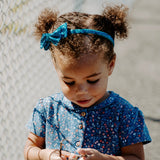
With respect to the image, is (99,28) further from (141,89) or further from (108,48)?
(141,89)

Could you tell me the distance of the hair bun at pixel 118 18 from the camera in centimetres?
186

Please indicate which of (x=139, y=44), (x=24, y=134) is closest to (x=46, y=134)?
(x=24, y=134)

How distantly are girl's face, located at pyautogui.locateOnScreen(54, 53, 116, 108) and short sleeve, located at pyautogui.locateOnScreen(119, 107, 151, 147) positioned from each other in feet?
0.81

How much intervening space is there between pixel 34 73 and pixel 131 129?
199 centimetres

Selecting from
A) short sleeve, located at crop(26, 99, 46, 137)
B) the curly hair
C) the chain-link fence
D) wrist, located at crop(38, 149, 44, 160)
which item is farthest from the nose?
the chain-link fence

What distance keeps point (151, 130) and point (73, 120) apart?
150cm

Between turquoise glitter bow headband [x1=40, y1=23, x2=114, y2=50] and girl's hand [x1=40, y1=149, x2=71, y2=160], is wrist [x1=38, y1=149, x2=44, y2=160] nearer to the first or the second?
girl's hand [x1=40, y1=149, x2=71, y2=160]

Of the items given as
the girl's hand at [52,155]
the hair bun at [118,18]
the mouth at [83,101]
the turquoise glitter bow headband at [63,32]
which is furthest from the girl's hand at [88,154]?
the hair bun at [118,18]

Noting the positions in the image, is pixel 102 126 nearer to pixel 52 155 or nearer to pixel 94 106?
pixel 94 106

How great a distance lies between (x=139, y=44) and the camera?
18.0 ft

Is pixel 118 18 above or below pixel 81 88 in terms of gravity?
above

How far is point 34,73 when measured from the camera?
3557 mm

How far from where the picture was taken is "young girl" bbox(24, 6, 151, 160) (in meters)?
1.65

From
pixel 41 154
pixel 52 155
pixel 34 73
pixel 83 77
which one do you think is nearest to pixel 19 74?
pixel 34 73
